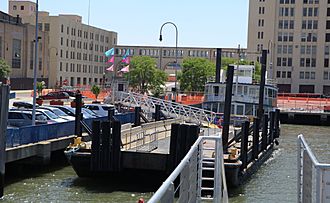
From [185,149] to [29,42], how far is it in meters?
76.9

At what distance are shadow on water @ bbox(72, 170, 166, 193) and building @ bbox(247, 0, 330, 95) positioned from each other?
9171cm

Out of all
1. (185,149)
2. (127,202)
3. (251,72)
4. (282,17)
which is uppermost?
(282,17)

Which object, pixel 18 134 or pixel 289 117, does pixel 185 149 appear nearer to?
pixel 18 134

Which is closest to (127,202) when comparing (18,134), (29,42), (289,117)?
(18,134)

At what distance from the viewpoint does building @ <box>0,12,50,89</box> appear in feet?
278

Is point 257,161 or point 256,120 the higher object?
point 256,120

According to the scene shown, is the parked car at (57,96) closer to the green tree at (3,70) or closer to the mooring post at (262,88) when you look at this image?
the green tree at (3,70)

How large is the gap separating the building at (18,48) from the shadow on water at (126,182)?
65909 millimetres

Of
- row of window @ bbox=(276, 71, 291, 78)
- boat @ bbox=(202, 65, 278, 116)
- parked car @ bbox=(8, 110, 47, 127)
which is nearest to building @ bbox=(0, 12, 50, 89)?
row of window @ bbox=(276, 71, 291, 78)

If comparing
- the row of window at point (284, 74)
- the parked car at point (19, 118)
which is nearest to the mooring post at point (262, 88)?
the parked car at point (19, 118)

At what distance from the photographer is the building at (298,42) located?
11038 cm

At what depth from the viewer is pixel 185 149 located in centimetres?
1945

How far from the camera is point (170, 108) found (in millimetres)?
42625

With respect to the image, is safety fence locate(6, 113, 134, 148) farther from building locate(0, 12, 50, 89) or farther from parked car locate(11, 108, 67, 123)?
building locate(0, 12, 50, 89)
